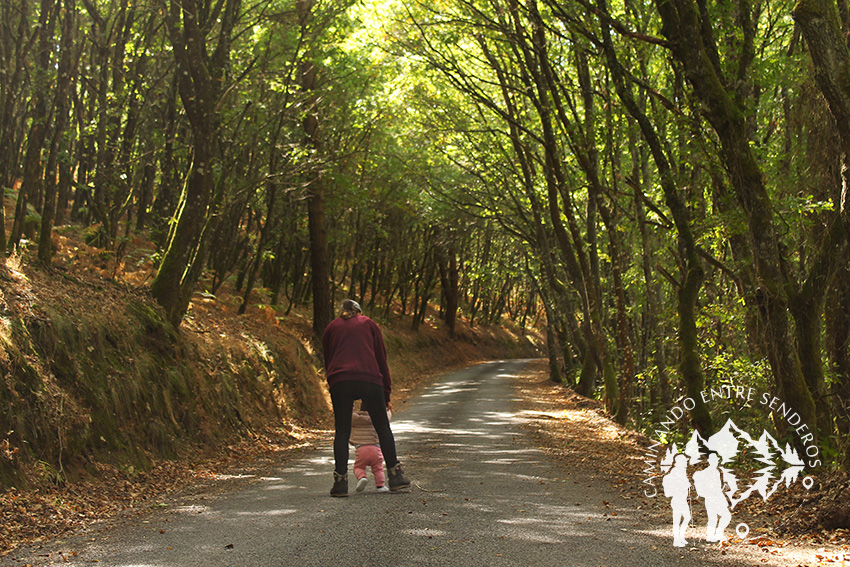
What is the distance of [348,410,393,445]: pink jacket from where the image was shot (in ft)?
25.2

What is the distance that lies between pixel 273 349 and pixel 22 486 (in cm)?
1044

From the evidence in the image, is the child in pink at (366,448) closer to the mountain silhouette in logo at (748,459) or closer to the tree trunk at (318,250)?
the mountain silhouette in logo at (748,459)

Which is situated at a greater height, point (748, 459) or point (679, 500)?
point (748, 459)

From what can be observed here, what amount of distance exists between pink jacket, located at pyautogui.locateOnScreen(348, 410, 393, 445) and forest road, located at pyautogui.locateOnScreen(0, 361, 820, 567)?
21.5 inches

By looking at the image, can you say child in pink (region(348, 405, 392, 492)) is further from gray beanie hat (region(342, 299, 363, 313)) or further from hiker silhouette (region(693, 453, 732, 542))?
hiker silhouette (region(693, 453, 732, 542))

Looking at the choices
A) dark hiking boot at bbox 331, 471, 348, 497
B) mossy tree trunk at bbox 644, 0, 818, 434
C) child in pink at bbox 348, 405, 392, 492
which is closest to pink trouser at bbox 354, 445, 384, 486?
child in pink at bbox 348, 405, 392, 492

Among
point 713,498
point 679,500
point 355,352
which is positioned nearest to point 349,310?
point 355,352

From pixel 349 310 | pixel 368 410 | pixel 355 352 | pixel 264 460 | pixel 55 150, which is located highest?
pixel 55 150

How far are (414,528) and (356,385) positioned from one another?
6.77ft

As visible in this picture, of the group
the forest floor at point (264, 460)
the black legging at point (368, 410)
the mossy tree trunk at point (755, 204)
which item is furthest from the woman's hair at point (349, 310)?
the mossy tree trunk at point (755, 204)

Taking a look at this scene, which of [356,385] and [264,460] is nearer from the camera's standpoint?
[356,385]

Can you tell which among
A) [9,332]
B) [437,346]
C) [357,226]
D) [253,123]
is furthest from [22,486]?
[437,346]

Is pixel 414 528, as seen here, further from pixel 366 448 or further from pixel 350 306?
pixel 350 306

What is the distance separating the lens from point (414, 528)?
18.8 ft
